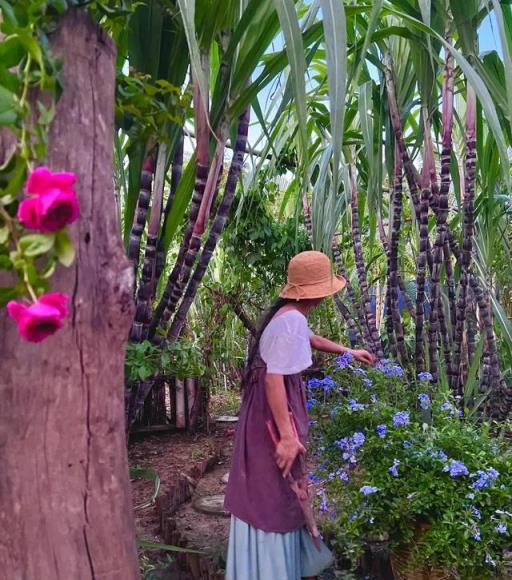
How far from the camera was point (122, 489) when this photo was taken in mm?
659

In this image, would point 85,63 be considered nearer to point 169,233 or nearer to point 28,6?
point 28,6

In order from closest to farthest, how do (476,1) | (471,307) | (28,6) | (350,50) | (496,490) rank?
(28,6) < (496,490) < (476,1) < (350,50) < (471,307)

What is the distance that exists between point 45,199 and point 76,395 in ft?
0.92

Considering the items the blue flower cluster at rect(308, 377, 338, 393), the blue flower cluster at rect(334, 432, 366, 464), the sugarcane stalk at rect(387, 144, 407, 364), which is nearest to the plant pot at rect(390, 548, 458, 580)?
the blue flower cluster at rect(334, 432, 366, 464)

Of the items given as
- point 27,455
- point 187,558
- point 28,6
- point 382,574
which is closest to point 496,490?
point 382,574

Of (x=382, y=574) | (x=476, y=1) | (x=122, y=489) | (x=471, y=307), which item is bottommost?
(x=382, y=574)

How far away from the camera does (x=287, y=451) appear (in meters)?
1.55

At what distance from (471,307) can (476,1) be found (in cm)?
139

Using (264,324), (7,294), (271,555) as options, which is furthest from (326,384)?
(7,294)

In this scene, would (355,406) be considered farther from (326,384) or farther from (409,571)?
(409,571)

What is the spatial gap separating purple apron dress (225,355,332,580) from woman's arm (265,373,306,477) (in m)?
0.07

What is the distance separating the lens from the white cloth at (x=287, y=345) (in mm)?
1559

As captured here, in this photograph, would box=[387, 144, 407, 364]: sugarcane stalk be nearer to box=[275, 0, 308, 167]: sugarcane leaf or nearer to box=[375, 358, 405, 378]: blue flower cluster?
box=[375, 358, 405, 378]: blue flower cluster

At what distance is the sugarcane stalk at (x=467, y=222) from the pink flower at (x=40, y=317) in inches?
62.6
